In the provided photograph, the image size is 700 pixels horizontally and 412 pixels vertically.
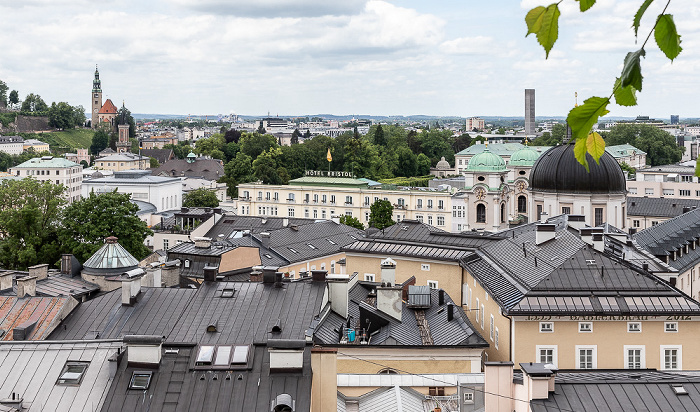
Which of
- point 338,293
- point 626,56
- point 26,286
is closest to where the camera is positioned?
point 626,56

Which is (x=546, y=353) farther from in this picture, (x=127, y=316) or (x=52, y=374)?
(x=52, y=374)

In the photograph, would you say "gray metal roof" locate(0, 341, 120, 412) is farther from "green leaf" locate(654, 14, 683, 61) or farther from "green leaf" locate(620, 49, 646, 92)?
"green leaf" locate(654, 14, 683, 61)

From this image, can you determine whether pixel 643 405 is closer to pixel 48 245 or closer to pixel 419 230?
pixel 419 230

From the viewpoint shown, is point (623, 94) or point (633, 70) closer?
point (633, 70)

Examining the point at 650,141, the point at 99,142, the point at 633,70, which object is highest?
the point at 633,70

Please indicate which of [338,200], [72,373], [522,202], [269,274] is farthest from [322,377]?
[338,200]

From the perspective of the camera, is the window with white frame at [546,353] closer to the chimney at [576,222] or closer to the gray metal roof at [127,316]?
the gray metal roof at [127,316]

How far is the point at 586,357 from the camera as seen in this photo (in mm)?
28328

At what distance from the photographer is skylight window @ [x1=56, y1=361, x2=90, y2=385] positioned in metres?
18.8

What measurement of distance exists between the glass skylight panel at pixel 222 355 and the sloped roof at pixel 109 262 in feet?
74.3

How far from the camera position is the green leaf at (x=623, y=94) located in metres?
2.64

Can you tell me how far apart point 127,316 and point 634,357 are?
16.8 m

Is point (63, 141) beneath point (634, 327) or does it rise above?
above

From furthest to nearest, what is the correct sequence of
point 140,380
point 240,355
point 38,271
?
point 38,271 < point 240,355 < point 140,380
